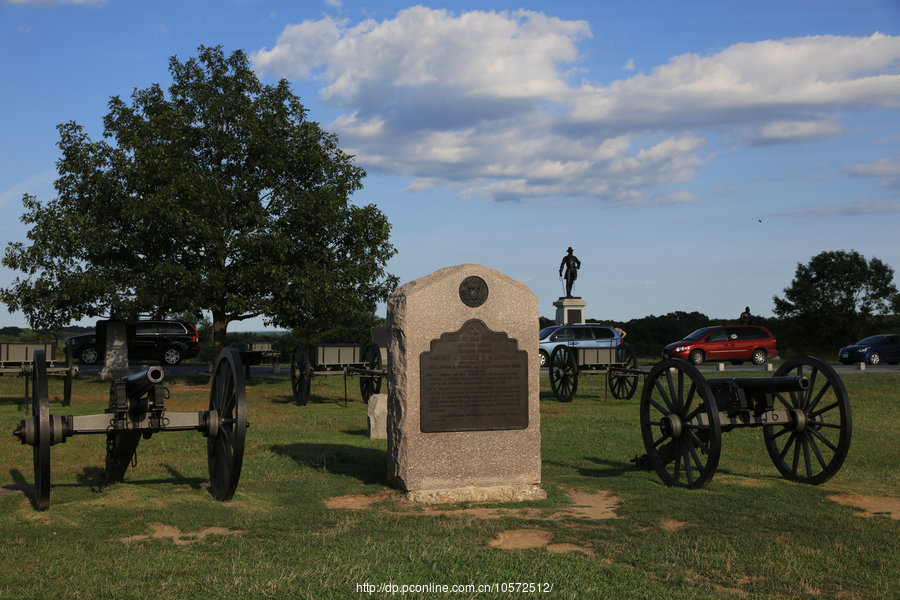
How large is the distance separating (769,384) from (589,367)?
37.4 feet

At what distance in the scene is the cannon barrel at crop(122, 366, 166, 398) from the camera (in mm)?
6566

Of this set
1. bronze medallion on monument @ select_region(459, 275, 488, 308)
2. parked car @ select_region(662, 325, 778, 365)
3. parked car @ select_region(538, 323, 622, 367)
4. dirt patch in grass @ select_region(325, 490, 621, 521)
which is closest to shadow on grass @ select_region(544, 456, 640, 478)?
dirt patch in grass @ select_region(325, 490, 621, 521)

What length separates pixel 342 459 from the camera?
391 inches

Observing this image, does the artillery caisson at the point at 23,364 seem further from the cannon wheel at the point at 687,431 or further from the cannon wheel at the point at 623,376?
the cannon wheel at the point at 687,431

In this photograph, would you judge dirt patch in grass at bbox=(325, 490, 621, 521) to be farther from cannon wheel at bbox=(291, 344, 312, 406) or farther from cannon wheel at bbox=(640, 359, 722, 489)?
cannon wheel at bbox=(291, 344, 312, 406)

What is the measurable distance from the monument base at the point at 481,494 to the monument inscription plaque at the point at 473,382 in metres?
0.56

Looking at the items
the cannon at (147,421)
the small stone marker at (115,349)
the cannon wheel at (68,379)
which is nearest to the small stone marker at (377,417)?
the cannon at (147,421)

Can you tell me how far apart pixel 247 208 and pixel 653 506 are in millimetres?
16540

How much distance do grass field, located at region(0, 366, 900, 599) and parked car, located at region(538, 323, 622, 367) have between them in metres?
17.0

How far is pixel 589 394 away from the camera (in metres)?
21.1

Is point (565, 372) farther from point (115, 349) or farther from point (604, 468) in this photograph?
point (115, 349)

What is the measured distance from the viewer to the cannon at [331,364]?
18.2 m

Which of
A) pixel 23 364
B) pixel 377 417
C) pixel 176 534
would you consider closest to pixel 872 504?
pixel 176 534

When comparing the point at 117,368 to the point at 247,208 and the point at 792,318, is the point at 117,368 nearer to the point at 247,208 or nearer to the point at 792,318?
the point at 247,208
